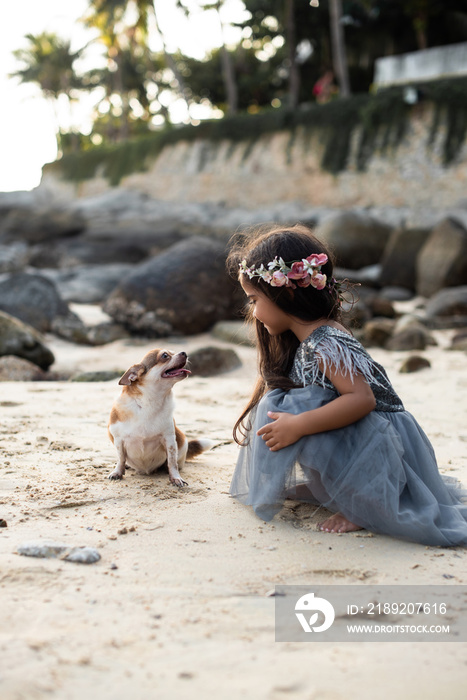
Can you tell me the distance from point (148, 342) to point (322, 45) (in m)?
23.5

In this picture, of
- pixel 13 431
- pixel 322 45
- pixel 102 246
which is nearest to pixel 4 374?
pixel 13 431

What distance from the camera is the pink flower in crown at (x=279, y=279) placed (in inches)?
114

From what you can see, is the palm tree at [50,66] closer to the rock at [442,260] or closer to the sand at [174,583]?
the rock at [442,260]

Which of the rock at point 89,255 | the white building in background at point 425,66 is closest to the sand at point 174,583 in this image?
the rock at point 89,255

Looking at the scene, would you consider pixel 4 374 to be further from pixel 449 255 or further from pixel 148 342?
pixel 449 255

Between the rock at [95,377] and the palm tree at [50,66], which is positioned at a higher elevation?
the palm tree at [50,66]

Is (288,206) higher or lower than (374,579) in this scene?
higher

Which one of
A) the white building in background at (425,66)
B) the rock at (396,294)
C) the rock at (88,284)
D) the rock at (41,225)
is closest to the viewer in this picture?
the rock at (88,284)

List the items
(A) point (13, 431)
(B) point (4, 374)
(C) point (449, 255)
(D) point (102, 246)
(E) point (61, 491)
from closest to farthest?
(E) point (61, 491), (A) point (13, 431), (B) point (4, 374), (C) point (449, 255), (D) point (102, 246)

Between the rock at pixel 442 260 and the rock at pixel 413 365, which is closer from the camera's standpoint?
the rock at pixel 413 365

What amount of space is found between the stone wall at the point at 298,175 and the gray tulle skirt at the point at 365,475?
748 inches

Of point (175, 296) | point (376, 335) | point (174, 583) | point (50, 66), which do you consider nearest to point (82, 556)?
point (174, 583)

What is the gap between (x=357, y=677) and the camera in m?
1.64

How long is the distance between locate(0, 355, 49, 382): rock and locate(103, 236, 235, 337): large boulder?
112 inches
